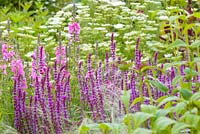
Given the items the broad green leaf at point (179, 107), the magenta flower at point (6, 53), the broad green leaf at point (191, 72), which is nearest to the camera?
the broad green leaf at point (179, 107)

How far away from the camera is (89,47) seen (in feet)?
18.4

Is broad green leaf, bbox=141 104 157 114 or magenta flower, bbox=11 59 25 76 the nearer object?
broad green leaf, bbox=141 104 157 114

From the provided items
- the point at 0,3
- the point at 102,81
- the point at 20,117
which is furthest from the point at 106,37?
the point at 0,3


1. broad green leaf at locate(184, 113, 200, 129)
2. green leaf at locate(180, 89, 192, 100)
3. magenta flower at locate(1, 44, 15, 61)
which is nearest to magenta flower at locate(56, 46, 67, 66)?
magenta flower at locate(1, 44, 15, 61)

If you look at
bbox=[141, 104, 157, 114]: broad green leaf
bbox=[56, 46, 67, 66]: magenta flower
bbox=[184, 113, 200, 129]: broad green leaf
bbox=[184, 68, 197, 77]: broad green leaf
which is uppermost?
bbox=[184, 68, 197, 77]: broad green leaf

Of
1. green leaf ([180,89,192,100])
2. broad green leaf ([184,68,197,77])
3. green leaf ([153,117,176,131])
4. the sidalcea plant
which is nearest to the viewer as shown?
green leaf ([153,117,176,131])

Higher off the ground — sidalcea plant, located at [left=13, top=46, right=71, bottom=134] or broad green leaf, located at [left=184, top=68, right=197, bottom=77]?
broad green leaf, located at [left=184, top=68, right=197, bottom=77]

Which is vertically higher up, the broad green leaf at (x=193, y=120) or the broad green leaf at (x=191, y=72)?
the broad green leaf at (x=191, y=72)

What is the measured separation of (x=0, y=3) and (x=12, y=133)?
601 centimetres

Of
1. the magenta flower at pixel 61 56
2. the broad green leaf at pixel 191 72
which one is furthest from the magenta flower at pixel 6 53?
the broad green leaf at pixel 191 72

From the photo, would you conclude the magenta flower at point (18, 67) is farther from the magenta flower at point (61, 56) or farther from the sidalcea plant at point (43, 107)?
the magenta flower at point (61, 56)

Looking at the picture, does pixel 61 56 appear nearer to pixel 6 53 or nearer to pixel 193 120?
pixel 6 53

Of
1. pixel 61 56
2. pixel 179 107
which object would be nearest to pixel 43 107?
pixel 61 56

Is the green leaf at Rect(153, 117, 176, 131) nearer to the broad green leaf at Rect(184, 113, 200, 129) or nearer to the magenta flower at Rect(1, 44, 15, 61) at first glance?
the broad green leaf at Rect(184, 113, 200, 129)
